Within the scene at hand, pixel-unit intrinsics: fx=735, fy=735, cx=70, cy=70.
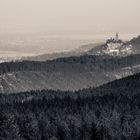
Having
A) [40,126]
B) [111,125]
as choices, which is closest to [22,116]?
[40,126]

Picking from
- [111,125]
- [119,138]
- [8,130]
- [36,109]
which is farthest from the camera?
[36,109]

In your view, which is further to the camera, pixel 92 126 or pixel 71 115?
pixel 71 115

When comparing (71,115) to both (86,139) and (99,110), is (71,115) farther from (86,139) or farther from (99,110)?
(86,139)

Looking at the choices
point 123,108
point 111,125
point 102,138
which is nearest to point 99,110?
point 123,108

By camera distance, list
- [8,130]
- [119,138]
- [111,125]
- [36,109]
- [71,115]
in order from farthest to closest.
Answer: [36,109], [71,115], [111,125], [119,138], [8,130]

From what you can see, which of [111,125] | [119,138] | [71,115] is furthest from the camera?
[71,115]

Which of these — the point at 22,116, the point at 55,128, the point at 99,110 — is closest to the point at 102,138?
the point at 55,128

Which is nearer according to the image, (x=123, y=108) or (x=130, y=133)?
(x=130, y=133)

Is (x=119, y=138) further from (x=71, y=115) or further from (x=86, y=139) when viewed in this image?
(x=71, y=115)

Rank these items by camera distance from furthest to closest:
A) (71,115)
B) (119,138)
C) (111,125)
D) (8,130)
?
(71,115) < (111,125) < (119,138) < (8,130)
